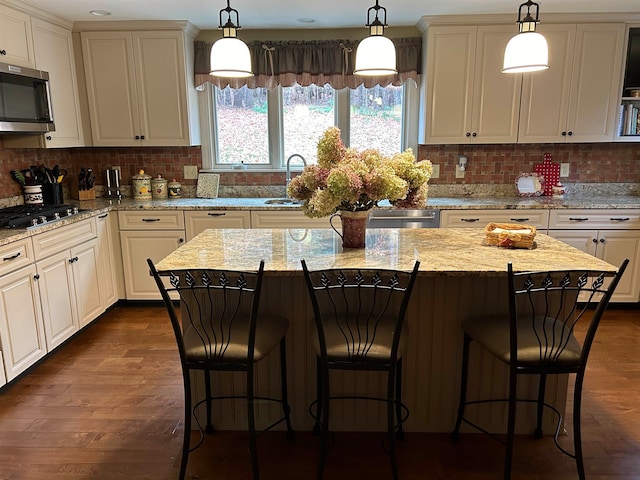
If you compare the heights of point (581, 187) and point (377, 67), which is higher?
point (377, 67)

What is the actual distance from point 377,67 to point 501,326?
124 cm

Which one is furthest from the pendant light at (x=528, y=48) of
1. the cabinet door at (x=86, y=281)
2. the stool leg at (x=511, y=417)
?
the cabinet door at (x=86, y=281)

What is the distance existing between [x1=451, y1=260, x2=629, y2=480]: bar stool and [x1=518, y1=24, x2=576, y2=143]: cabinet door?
Result: 86.6 inches

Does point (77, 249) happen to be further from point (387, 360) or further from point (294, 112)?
point (387, 360)

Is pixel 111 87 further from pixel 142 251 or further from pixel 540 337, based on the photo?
pixel 540 337

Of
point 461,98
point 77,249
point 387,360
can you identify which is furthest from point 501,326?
point 77,249

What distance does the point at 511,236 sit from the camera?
7.40 feet

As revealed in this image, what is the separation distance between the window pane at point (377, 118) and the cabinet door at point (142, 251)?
72.5 inches

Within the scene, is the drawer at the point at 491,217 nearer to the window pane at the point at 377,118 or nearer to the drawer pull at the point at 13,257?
the window pane at the point at 377,118

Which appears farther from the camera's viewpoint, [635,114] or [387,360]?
[635,114]

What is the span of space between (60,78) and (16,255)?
171cm

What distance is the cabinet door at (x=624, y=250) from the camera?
149 inches

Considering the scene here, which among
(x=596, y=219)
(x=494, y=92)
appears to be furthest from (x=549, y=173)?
(x=494, y=92)

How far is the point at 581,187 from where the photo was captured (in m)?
4.32
